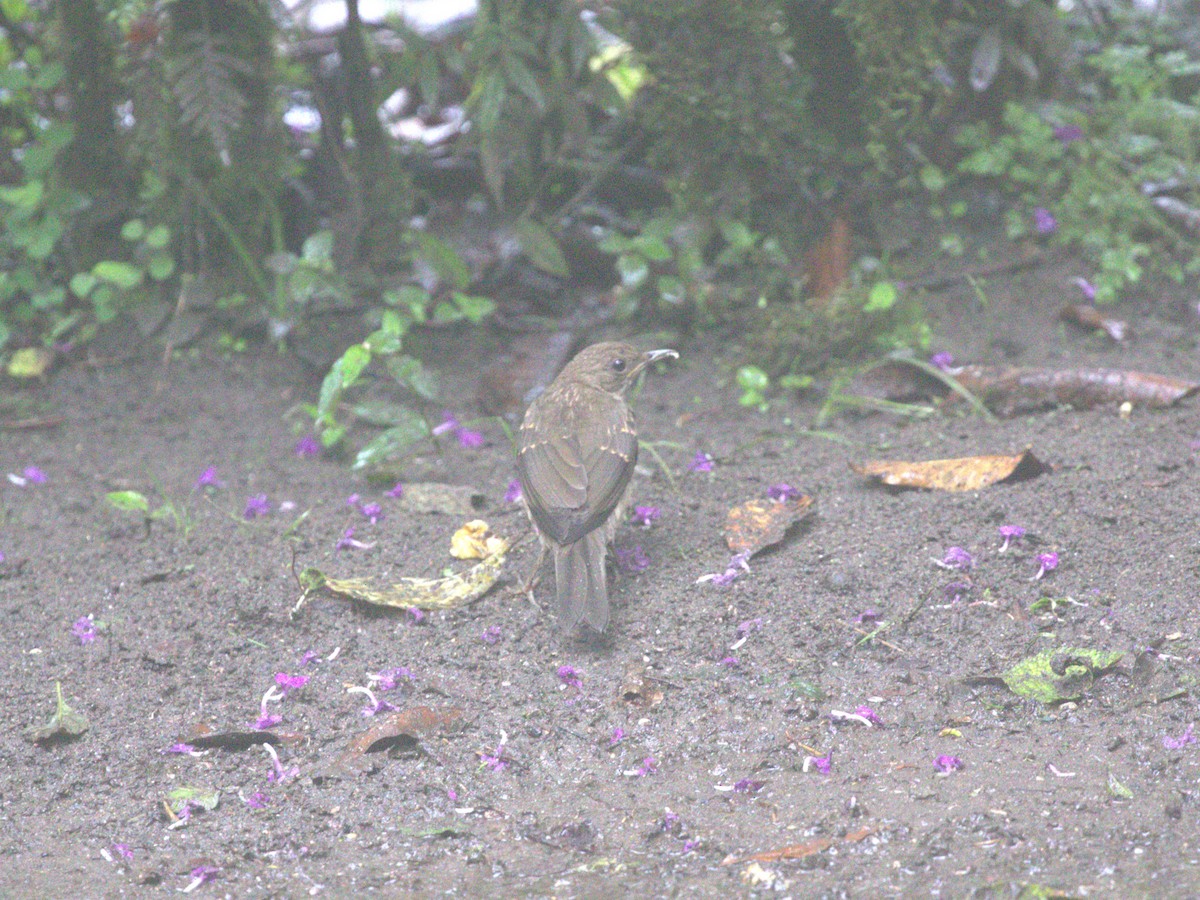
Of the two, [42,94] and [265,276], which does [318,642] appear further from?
[42,94]

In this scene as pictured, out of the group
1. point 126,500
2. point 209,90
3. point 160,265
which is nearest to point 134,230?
point 160,265

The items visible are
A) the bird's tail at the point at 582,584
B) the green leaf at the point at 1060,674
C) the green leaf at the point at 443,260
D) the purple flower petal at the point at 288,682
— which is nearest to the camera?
the green leaf at the point at 1060,674

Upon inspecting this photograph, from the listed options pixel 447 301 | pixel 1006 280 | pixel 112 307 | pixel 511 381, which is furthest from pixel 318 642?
pixel 1006 280

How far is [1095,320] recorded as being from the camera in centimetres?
619

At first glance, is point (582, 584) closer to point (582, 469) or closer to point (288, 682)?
point (582, 469)

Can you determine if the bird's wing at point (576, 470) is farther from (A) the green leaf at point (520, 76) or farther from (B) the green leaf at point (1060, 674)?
(A) the green leaf at point (520, 76)

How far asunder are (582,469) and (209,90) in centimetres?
257

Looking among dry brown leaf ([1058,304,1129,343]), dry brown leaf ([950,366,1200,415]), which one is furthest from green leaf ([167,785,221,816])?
dry brown leaf ([1058,304,1129,343])

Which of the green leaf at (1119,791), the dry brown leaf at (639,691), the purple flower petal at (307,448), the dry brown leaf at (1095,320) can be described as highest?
the green leaf at (1119,791)

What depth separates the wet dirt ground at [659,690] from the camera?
128 inches

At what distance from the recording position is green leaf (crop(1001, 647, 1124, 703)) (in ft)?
12.2

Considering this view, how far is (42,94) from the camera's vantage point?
277 inches

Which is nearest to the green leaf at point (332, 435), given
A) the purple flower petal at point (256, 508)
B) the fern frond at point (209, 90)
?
the purple flower petal at point (256, 508)

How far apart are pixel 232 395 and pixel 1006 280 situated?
12.3 ft
